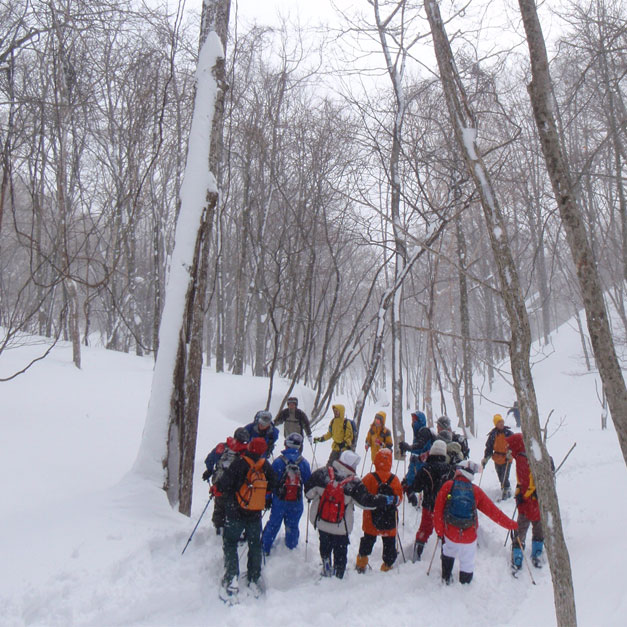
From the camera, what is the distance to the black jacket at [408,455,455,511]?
227 inches

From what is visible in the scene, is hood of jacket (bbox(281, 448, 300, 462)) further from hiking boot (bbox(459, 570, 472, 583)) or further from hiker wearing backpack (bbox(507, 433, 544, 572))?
hiker wearing backpack (bbox(507, 433, 544, 572))

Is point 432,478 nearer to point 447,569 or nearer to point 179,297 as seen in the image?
point 447,569

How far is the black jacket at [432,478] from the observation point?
577 centimetres

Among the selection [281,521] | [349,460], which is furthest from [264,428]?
[349,460]

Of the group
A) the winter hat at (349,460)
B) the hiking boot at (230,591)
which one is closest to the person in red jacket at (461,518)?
the winter hat at (349,460)

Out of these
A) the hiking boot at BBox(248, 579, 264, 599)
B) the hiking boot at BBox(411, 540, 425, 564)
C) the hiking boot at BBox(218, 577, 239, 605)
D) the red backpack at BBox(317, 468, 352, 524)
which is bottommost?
the hiking boot at BBox(411, 540, 425, 564)

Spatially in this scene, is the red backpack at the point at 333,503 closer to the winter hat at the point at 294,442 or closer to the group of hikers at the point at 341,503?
the group of hikers at the point at 341,503

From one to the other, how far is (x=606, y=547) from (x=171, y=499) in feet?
16.5

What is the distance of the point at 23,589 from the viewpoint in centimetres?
344

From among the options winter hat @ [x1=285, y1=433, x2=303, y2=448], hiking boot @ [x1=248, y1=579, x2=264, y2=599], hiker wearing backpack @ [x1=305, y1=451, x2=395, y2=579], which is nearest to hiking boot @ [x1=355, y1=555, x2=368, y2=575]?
hiker wearing backpack @ [x1=305, y1=451, x2=395, y2=579]

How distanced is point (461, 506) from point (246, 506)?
7.57ft

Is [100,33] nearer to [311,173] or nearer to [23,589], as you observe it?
[23,589]

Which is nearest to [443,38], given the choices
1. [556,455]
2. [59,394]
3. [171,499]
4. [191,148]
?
[191,148]

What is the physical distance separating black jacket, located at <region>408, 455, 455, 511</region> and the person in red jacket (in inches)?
24.7
